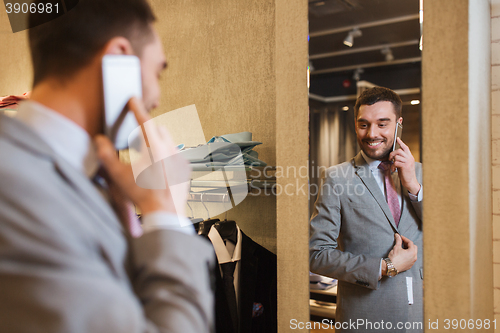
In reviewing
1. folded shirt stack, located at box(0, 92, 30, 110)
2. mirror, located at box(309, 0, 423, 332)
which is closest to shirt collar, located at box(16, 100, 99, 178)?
mirror, located at box(309, 0, 423, 332)

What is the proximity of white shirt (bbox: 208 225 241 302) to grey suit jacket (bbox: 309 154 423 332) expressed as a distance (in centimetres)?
33

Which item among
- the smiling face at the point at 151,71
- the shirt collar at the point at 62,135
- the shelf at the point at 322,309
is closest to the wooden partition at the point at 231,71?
the shelf at the point at 322,309

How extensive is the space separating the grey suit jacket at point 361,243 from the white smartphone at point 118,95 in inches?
32.4

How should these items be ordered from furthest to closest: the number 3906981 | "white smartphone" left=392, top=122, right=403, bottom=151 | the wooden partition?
1. the wooden partition
2. "white smartphone" left=392, top=122, right=403, bottom=151
3. the number 3906981

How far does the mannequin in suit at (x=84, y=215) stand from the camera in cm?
44

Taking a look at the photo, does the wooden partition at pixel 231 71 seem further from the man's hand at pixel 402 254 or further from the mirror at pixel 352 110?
the man's hand at pixel 402 254

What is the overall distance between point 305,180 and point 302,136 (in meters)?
0.17

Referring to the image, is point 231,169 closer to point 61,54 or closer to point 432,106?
point 432,106

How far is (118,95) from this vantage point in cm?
60

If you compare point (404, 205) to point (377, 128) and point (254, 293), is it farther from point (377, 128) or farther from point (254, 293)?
point (254, 293)

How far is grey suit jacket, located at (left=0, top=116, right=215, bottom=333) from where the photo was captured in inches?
17.4

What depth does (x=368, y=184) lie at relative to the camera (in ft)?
3.81

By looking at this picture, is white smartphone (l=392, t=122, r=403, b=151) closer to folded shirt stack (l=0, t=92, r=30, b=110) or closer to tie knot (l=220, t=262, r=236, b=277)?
tie knot (l=220, t=262, r=236, b=277)

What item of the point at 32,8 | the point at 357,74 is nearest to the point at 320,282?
the point at 357,74
